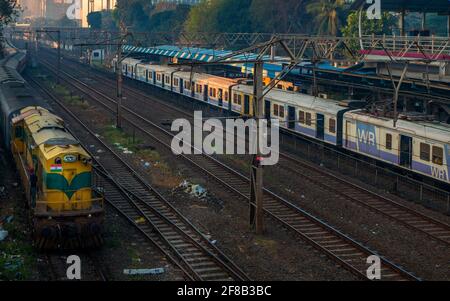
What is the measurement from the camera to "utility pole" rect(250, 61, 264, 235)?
22766 millimetres

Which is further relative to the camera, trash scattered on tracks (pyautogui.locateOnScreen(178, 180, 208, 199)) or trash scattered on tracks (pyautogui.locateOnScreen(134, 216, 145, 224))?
trash scattered on tracks (pyautogui.locateOnScreen(178, 180, 208, 199))

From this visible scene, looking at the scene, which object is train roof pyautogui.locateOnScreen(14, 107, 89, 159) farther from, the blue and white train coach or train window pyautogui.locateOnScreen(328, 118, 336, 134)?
train window pyautogui.locateOnScreen(328, 118, 336, 134)

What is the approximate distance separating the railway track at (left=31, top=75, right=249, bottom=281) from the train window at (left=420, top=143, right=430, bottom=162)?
1066cm

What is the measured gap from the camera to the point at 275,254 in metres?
21.2

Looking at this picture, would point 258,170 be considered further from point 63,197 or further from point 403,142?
point 403,142

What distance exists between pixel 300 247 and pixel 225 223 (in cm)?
344

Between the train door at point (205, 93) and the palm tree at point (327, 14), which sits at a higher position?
the palm tree at point (327, 14)

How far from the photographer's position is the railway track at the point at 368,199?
78.7 ft

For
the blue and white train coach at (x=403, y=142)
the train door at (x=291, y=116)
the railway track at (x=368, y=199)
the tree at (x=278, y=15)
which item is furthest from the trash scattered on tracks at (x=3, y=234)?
the tree at (x=278, y=15)

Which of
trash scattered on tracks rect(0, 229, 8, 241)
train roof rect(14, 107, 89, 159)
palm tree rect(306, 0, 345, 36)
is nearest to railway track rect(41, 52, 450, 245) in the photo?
train roof rect(14, 107, 89, 159)

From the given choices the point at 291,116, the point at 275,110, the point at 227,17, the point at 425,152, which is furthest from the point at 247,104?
the point at 227,17
